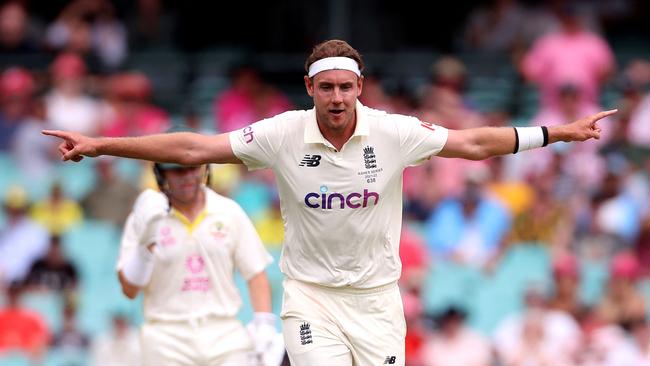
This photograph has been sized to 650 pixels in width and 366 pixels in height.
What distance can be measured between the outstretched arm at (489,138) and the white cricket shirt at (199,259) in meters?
1.70

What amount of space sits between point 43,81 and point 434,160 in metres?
5.02

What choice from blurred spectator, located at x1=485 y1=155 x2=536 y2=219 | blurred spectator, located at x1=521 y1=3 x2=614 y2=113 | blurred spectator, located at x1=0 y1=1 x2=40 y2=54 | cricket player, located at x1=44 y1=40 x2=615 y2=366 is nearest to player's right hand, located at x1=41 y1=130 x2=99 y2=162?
cricket player, located at x1=44 y1=40 x2=615 y2=366

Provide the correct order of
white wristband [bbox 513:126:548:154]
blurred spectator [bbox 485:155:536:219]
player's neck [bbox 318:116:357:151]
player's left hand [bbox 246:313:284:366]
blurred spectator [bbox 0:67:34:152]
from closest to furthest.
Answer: player's neck [bbox 318:116:357:151]
white wristband [bbox 513:126:548:154]
player's left hand [bbox 246:313:284:366]
blurred spectator [bbox 485:155:536:219]
blurred spectator [bbox 0:67:34:152]

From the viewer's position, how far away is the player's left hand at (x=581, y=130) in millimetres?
8461

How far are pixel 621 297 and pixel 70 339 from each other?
191 inches

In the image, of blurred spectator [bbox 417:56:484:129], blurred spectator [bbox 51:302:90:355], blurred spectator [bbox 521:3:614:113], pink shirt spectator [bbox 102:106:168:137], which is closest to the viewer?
blurred spectator [bbox 51:302:90:355]

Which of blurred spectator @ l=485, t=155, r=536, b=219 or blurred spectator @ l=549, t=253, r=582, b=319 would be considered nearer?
blurred spectator @ l=549, t=253, r=582, b=319

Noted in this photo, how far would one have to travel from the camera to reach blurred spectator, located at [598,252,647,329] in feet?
44.3

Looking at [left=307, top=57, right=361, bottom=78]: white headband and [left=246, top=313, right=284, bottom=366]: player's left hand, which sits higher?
[left=307, top=57, right=361, bottom=78]: white headband

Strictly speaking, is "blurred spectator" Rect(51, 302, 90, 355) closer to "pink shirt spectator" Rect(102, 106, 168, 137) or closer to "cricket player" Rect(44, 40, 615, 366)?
"pink shirt spectator" Rect(102, 106, 168, 137)

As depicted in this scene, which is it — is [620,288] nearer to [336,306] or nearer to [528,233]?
[528,233]

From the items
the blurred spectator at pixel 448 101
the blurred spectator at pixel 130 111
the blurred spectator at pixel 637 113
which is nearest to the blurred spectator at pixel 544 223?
the blurred spectator at pixel 448 101

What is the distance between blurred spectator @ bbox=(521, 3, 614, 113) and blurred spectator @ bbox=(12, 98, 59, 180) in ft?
17.5

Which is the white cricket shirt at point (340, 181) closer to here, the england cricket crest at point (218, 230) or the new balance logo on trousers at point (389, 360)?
the new balance logo on trousers at point (389, 360)
